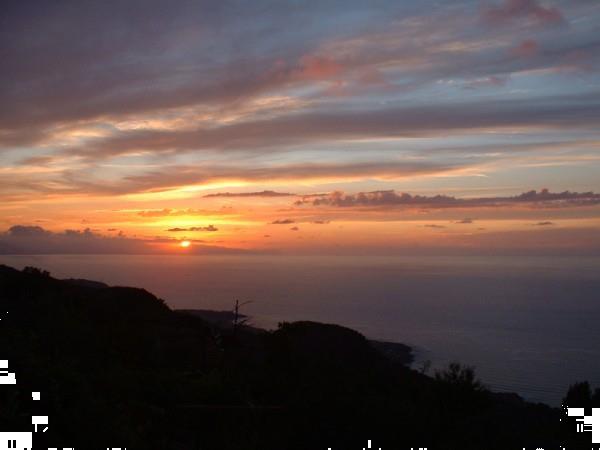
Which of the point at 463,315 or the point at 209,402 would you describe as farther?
the point at 463,315

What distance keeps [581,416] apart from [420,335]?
70761 millimetres

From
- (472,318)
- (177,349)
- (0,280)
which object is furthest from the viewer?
(472,318)

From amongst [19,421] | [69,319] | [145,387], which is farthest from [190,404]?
[69,319]

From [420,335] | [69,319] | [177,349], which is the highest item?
[69,319]

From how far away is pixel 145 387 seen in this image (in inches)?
382

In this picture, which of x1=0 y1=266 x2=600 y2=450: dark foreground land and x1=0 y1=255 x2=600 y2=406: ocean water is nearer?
x1=0 y1=266 x2=600 y2=450: dark foreground land

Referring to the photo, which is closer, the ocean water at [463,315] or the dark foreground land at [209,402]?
the dark foreground land at [209,402]

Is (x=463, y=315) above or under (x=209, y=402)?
under

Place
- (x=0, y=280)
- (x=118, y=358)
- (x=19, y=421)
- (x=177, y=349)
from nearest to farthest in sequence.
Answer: (x=19, y=421), (x=118, y=358), (x=177, y=349), (x=0, y=280)

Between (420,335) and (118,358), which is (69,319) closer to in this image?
(118,358)

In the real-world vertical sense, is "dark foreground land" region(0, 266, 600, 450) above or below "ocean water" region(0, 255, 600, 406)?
above

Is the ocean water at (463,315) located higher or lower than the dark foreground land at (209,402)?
lower

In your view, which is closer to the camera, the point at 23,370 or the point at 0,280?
the point at 23,370

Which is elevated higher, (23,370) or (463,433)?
(23,370)
